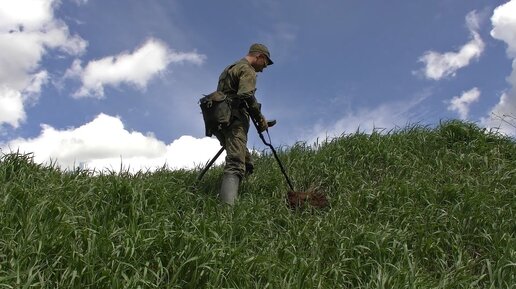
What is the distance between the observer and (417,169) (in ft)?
21.0

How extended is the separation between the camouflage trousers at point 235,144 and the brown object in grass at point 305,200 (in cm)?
63

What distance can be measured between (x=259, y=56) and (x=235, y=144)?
114 centimetres

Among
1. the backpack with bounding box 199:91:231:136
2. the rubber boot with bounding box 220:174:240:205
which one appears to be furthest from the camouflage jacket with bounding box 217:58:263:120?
the rubber boot with bounding box 220:174:240:205

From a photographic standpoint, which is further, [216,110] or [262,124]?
[262,124]

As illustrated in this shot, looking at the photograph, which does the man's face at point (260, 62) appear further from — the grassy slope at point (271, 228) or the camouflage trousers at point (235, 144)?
the grassy slope at point (271, 228)

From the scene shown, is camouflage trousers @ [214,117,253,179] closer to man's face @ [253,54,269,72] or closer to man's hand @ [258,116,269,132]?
man's hand @ [258,116,269,132]

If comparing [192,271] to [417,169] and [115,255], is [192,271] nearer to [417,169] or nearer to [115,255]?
[115,255]

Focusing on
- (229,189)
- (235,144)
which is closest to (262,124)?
(235,144)

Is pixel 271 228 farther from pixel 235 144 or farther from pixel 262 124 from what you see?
pixel 262 124

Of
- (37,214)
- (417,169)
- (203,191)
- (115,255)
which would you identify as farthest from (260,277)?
(417,169)

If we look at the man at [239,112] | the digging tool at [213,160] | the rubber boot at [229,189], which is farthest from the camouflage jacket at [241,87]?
the rubber boot at [229,189]

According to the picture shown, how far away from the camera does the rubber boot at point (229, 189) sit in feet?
16.3

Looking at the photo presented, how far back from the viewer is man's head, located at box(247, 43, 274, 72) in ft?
18.4

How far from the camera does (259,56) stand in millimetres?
5621
